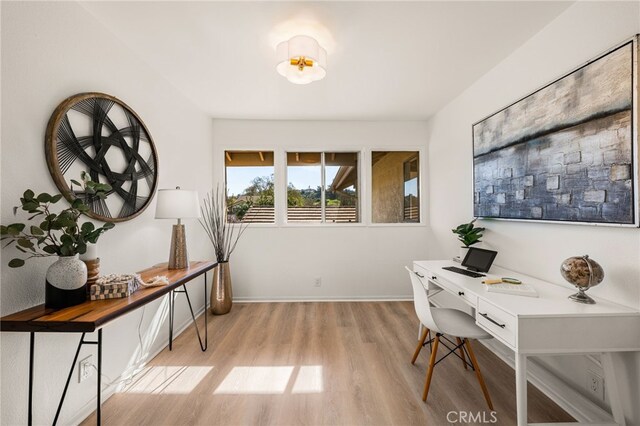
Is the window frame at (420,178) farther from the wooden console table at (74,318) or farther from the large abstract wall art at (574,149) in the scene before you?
the wooden console table at (74,318)

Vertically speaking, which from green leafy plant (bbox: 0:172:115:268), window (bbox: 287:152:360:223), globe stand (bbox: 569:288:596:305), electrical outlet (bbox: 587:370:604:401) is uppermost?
window (bbox: 287:152:360:223)

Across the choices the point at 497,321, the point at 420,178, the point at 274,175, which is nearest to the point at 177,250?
the point at 274,175

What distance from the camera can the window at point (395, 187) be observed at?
399cm

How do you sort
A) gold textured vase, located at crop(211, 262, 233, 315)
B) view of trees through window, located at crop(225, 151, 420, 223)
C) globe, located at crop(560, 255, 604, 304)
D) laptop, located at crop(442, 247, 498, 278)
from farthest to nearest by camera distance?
view of trees through window, located at crop(225, 151, 420, 223) < gold textured vase, located at crop(211, 262, 233, 315) < laptop, located at crop(442, 247, 498, 278) < globe, located at crop(560, 255, 604, 304)

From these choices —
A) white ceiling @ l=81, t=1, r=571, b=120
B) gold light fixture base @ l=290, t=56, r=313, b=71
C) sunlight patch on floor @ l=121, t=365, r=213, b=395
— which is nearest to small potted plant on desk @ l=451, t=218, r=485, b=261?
white ceiling @ l=81, t=1, r=571, b=120

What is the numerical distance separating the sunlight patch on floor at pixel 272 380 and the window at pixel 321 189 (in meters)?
2.13

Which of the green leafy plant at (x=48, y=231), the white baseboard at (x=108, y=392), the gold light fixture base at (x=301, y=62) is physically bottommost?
the white baseboard at (x=108, y=392)

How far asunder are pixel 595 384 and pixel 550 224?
0.98 m

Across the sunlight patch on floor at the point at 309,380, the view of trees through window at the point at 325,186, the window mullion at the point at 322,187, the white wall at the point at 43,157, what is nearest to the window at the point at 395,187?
the view of trees through window at the point at 325,186

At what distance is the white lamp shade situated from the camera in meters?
2.20

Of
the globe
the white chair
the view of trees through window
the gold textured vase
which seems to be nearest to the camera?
the globe

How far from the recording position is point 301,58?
1.92 m

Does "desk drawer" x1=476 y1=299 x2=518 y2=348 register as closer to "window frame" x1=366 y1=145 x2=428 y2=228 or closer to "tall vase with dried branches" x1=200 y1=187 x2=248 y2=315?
"window frame" x1=366 y1=145 x2=428 y2=228

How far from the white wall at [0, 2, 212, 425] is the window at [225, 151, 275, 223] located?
4.74 feet
